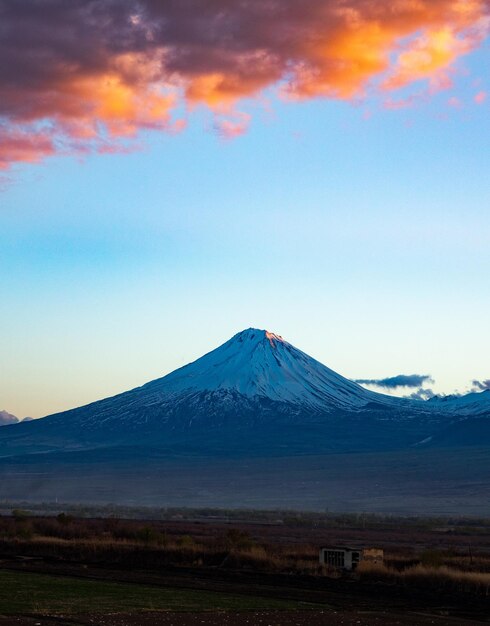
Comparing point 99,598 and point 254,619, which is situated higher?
point 99,598

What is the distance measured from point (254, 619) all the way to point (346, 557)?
56.4 feet

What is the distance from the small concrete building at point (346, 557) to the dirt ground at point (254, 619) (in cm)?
1317

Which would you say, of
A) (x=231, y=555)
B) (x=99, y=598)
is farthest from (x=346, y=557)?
(x=99, y=598)

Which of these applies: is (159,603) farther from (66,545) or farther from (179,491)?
(179,491)

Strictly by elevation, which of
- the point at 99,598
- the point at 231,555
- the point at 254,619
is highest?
the point at 231,555

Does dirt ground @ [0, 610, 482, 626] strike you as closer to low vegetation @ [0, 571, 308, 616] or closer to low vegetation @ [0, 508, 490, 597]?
low vegetation @ [0, 571, 308, 616]

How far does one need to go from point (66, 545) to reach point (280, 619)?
84.0ft

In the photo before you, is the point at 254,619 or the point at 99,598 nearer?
the point at 254,619

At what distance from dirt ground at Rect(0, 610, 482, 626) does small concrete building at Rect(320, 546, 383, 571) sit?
43.2 feet

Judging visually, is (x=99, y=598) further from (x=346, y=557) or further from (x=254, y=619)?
(x=346, y=557)

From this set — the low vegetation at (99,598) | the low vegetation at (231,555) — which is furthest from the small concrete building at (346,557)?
the low vegetation at (99,598)

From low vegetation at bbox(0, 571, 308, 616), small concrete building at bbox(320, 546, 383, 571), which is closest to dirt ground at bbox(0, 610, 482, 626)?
low vegetation at bbox(0, 571, 308, 616)

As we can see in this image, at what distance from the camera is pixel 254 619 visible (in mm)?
28219

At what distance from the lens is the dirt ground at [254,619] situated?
26172 millimetres
